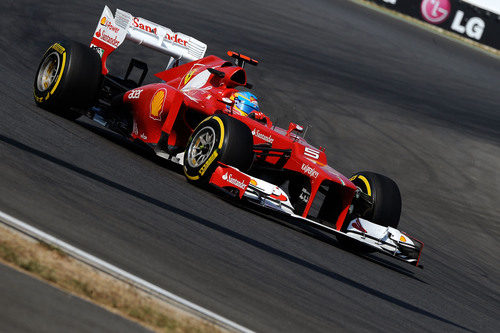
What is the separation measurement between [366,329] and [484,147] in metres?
11.6

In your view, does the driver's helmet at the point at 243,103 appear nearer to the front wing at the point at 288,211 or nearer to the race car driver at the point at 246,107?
the race car driver at the point at 246,107

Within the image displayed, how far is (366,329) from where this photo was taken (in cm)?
597

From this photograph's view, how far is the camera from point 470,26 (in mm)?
35594

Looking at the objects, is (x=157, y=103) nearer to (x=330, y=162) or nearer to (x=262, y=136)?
(x=262, y=136)

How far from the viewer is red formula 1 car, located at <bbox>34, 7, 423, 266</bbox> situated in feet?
29.1

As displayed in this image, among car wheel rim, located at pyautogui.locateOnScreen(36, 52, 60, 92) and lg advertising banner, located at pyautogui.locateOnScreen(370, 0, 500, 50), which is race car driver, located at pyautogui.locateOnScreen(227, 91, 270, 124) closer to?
car wheel rim, located at pyautogui.locateOnScreen(36, 52, 60, 92)

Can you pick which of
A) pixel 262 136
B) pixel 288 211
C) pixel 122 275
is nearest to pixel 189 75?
A: pixel 262 136

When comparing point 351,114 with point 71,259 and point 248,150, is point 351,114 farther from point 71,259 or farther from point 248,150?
point 71,259

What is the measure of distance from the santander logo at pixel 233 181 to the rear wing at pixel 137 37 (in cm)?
332

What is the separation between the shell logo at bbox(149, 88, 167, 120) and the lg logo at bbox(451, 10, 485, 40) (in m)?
27.4

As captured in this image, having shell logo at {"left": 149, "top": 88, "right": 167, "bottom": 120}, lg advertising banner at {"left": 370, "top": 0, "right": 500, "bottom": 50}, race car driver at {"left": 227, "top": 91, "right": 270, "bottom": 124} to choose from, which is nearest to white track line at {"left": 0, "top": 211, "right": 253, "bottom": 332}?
shell logo at {"left": 149, "top": 88, "right": 167, "bottom": 120}

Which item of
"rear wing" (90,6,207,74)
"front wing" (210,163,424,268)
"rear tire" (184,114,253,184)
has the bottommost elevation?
"front wing" (210,163,424,268)

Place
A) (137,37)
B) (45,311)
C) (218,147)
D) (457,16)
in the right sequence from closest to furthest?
(45,311) → (218,147) → (137,37) → (457,16)

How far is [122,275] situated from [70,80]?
5.81m
